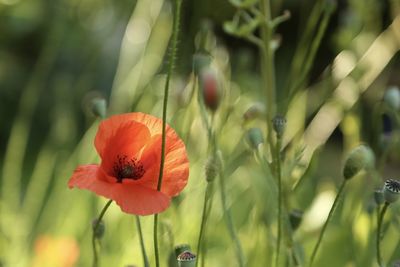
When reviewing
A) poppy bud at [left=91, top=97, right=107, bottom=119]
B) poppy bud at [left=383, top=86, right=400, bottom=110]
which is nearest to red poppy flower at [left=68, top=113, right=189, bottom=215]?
poppy bud at [left=91, top=97, right=107, bottom=119]

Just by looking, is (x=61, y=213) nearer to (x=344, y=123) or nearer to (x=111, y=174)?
(x=344, y=123)

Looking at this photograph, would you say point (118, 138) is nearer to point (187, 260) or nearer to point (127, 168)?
point (127, 168)

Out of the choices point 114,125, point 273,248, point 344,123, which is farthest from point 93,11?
point 114,125

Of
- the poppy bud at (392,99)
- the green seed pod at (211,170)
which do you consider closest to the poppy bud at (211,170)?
the green seed pod at (211,170)

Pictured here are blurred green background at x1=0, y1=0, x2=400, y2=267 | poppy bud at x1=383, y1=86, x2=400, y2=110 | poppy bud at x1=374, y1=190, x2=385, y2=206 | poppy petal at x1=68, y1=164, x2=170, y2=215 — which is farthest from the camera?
blurred green background at x1=0, y1=0, x2=400, y2=267

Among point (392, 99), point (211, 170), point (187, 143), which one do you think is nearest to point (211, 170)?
point (211, 170)

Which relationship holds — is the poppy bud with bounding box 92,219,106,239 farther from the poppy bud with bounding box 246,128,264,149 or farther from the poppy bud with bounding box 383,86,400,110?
the poppy bud with bounding box 383,86,400,110

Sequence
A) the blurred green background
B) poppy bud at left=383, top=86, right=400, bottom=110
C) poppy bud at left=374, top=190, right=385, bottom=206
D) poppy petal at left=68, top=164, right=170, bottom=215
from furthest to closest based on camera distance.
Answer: the blurred green background
poppy bud at left=383, top=86, right=400, bottom=110
poppy bud at left=374, top=190, right=385, bottom=206
poppy petal at left=68, top=164, right=170, bottom=215
